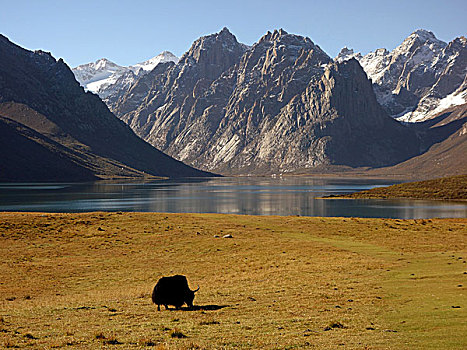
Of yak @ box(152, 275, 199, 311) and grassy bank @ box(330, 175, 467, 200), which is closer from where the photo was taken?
yak @ box(152, 275, 199, 311)

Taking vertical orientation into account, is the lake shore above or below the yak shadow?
above

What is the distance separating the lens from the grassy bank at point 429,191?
6991 inches

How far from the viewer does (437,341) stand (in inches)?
738

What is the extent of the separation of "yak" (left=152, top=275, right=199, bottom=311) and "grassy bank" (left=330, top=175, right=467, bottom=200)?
6260 inches

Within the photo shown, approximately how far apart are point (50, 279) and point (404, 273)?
2712cm

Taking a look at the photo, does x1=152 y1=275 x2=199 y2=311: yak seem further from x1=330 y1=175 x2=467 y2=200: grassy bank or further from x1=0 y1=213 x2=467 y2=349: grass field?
x1=330 y1=175 x2=467 y2=200: grassy bank

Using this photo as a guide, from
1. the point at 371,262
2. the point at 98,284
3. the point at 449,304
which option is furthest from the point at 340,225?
the point at 449,304

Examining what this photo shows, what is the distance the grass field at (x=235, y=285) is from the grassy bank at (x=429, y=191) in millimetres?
106471

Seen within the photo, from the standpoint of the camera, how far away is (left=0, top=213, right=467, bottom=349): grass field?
20.3 meters

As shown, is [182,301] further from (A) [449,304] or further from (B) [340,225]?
(B) [340,225]

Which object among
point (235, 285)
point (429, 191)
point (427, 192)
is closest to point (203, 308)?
point (235, 285)

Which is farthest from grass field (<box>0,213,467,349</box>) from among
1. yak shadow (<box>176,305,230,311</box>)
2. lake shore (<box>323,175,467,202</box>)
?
lake shore (<box>323,175,467,202</box>)

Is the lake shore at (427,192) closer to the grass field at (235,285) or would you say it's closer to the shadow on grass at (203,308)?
the grass field at (235,285)

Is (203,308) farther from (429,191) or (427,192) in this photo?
(429,191)
